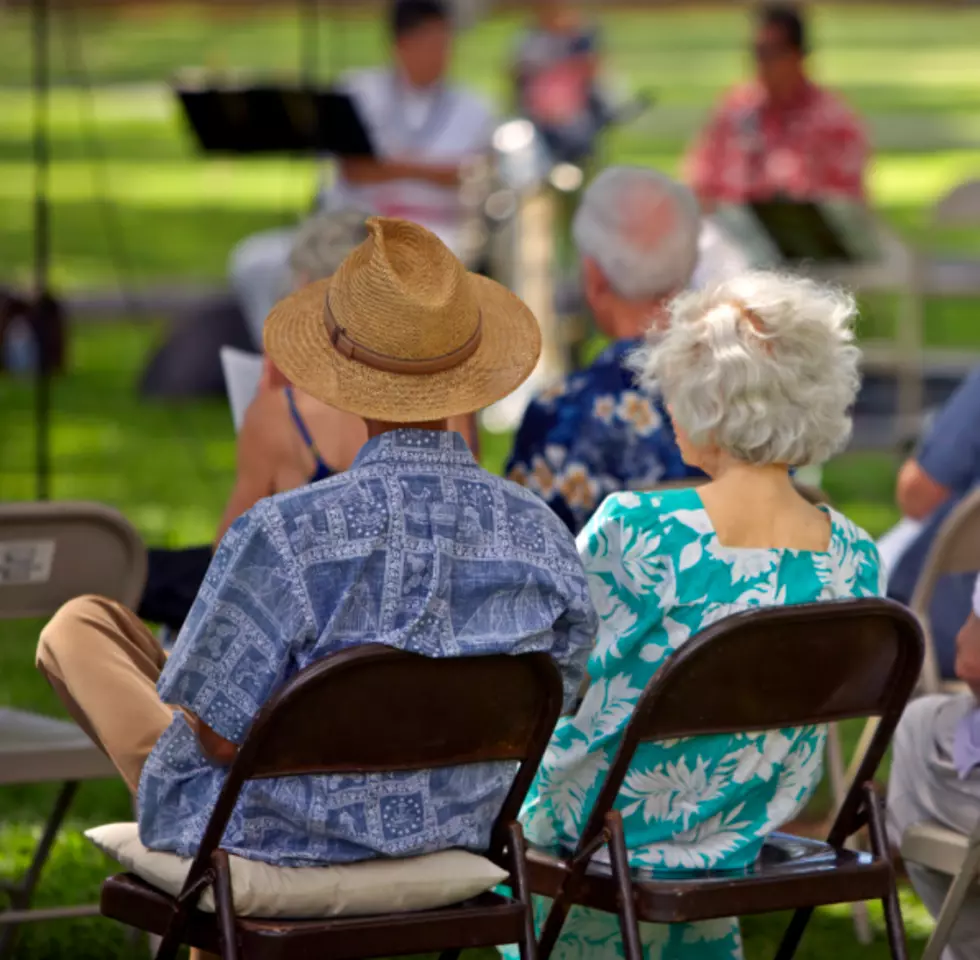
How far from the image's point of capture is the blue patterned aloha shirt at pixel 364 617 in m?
2.67

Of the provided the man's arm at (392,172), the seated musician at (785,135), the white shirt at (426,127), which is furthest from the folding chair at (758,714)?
the seated musician at (785,135)

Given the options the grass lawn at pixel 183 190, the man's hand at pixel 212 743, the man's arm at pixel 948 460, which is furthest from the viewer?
the grass lawn at pixel 183 190

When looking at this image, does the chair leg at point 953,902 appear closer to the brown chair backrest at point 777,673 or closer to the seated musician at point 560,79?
the brown chair backrest at point 777,673

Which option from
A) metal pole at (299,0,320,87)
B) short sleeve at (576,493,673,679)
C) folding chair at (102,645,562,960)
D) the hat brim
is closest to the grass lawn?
metal pole at (299,0,320,87)

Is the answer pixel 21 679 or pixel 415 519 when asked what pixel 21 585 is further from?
pixel 21 679

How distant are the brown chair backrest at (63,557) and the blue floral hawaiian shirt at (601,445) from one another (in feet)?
3.09

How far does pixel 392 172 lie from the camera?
8867 mm

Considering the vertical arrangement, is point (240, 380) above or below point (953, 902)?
above

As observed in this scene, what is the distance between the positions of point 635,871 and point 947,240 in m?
18.1

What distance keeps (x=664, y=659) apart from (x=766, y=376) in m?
0.45

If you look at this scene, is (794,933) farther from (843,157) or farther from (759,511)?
(843,157)

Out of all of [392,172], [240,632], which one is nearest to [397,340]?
[240,632]

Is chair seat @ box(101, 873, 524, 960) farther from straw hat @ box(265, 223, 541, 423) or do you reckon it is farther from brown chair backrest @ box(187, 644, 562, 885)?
straw hat @ box(265, 223, 541, 423)

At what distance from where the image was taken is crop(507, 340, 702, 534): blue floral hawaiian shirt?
4.04 meters
